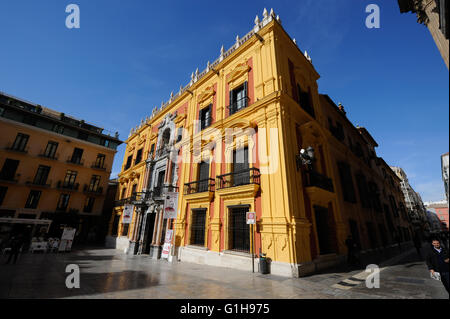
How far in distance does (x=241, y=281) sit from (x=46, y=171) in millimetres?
25686

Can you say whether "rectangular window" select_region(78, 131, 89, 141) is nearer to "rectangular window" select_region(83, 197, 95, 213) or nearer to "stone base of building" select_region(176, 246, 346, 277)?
"rectangular window" select_region(83, 197, 95, 213)

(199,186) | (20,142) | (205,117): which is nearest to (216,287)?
(199,186)

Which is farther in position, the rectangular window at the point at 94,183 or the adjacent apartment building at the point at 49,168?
the rectangular window at the point at 94,183

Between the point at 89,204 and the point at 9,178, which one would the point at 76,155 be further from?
the point at 89,204

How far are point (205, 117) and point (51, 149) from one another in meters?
20.4

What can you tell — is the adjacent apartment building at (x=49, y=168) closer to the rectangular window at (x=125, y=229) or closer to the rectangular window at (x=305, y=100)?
the rectangular window at (x=125, y=229)

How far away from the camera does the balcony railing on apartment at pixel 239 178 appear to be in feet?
30.8

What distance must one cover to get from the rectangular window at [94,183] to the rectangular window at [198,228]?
19.1 meters

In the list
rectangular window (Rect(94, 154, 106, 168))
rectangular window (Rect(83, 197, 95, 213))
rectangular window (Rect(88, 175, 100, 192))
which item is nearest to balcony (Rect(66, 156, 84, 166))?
rectangular window (Rect(94, 154, 106, 168))

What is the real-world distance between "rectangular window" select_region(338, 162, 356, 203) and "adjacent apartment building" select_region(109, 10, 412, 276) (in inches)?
3.5

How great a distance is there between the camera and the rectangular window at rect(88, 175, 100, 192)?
24.4 meters

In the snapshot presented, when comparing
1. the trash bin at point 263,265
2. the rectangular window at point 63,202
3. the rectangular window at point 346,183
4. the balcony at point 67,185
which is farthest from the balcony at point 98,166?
the rectangular window at point 346,183

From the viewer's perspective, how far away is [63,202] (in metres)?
22.2
